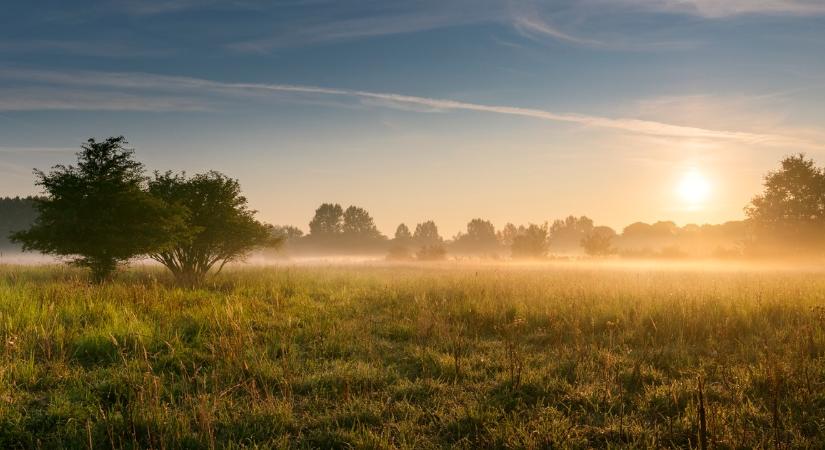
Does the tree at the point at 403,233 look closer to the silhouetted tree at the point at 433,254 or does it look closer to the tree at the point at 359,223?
the tree at the point at 359,223

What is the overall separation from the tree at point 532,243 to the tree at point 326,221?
43.5m

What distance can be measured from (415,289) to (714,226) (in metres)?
92.7

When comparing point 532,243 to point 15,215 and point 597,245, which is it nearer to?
point 597,245

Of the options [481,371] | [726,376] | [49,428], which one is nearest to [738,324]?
[726,376]

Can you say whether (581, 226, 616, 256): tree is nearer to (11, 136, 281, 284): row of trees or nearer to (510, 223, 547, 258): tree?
(510, 223, 547, 258): tree

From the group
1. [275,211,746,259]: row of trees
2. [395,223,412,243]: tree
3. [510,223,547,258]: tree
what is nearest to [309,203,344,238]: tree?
[275,211,746,259]: row of trees

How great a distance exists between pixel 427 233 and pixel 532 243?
49841mm

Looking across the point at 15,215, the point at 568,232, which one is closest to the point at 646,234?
the point at 568,232

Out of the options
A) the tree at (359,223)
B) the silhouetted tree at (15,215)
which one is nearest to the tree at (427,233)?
the tree at (359,223)

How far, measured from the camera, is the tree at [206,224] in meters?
16.0

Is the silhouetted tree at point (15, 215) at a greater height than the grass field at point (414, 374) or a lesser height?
greater

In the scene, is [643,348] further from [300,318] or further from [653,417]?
[300,318]

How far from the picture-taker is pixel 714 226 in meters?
84.6

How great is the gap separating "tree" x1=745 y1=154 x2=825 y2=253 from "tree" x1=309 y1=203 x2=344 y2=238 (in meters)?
71.9
